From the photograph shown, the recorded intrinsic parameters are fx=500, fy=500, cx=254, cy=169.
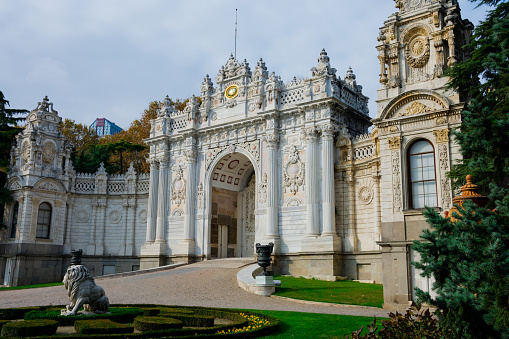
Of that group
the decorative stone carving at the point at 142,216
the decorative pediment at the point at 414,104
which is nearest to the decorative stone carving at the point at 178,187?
the decorative stone carving at the point at 142,216

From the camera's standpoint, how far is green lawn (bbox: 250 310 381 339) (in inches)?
415

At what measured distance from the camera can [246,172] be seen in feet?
115

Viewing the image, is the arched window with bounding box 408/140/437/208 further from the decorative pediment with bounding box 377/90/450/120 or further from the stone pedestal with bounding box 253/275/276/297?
the stone pedestal with bounding box 253/275/276/297

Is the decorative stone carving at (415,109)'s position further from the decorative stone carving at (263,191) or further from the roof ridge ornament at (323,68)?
the decorative stone carving at (263,191)

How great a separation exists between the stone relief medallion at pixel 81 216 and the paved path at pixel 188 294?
1230 cm

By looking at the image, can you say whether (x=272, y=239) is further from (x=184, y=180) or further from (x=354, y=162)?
(x=184, y=180)

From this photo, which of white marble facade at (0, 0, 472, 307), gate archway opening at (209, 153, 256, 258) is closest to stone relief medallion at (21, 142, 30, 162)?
white marble facade at (0, 0, 472, 307)

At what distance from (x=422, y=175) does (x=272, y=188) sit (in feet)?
40.3

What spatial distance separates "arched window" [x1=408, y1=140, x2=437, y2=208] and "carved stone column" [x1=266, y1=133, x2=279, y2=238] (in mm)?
11705

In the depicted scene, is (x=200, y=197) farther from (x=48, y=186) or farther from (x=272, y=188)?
(x=48, y=186)

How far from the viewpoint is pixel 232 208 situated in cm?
3447

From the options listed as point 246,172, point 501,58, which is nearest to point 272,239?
point 246,172

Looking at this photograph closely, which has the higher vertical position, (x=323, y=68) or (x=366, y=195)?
(x=323, y=68)

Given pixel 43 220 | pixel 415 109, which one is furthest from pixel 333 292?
pixel 43 220
